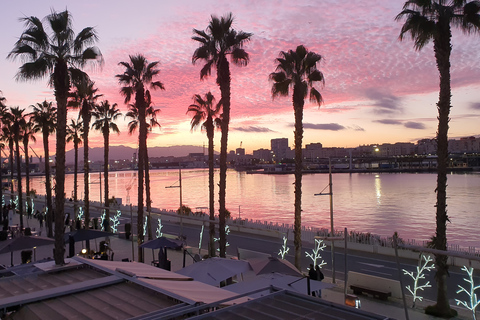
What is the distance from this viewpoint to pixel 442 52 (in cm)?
1303

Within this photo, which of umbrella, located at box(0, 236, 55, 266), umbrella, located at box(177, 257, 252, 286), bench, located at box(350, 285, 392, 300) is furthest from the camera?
bench, located at box(350, 285, 392, 300)

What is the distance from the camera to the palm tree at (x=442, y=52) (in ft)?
41.4

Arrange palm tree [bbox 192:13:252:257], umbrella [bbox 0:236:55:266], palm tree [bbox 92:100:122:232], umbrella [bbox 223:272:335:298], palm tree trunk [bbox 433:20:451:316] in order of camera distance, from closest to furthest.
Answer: umbrella [bbox 223:272:335:298] < palm tree trunk [bbox 433:20:451:316] < umbrella [bbox 0:236:55:266] < palm tree [bbox 192:13:252:257] < palm tree [bbox 92:100:122:232]

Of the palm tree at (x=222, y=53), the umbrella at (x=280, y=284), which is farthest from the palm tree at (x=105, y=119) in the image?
the umbrella at (x=280, y=284)

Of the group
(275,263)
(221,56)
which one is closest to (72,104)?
(221,56)

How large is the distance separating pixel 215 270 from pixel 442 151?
885cm

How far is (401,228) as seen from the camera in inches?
1832

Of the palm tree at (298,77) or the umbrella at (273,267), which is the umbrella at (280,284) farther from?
the palm tree at (298,77)

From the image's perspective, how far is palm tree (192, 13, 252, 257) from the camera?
18688mm

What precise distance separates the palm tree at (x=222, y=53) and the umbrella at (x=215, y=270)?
622cm

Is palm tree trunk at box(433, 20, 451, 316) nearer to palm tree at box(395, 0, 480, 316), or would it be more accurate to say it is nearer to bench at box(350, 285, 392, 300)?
palm tree at box(395, 0, 480, 316)

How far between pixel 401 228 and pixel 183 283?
148 ft

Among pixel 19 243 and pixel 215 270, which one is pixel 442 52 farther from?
pixel 19 243

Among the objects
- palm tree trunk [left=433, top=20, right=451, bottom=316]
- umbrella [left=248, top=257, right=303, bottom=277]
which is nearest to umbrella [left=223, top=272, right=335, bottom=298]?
umbrella [left=248, top=257, right=303, bottom=277]
